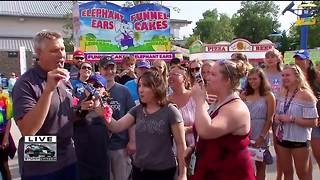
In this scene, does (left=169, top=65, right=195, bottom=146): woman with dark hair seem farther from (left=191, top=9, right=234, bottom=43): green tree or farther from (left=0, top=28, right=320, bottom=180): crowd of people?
(left=191, top=9, right=234, bottom=43): green tree

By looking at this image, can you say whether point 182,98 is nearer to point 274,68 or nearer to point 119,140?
point 119,140

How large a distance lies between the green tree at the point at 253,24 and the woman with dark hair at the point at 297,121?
59342 millimetres

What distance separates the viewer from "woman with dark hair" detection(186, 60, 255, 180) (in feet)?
10.4

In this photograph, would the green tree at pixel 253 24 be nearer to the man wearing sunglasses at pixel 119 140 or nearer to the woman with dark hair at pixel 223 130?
the man wearing sunglasses at pixel 119 140

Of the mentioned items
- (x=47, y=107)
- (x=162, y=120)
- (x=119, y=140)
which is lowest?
(x=119, y=140)

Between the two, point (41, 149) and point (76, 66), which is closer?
point (41, 149)

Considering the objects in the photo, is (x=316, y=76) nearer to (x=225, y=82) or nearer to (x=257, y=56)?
(x=225, y=82)

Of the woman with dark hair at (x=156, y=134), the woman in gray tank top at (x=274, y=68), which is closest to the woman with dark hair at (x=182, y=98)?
the woman with dark hair at (x=156, y=134)

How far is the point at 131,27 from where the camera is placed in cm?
1623

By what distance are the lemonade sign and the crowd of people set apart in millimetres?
9883

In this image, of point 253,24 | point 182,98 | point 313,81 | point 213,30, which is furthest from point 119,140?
point 213,30

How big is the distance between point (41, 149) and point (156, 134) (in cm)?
113

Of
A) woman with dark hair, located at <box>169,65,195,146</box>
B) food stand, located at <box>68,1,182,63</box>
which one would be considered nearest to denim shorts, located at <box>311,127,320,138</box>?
woman with dark hair, located at <box>169,65,195,146</box>

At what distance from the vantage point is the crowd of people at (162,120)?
3012 millimetres
